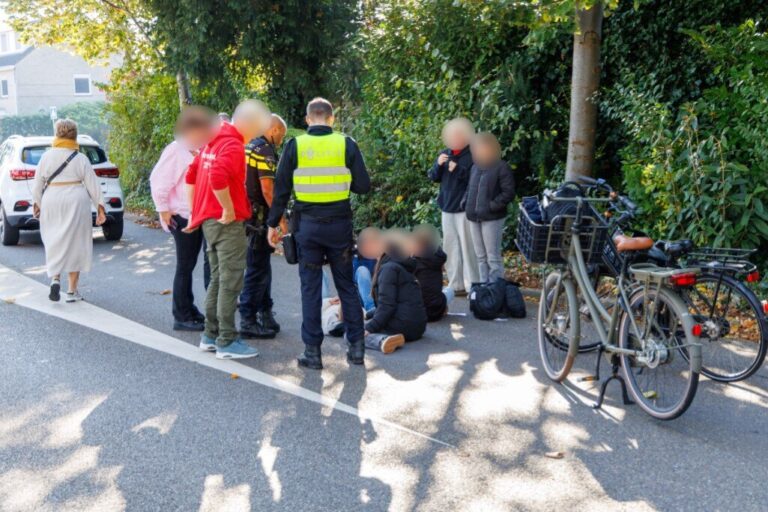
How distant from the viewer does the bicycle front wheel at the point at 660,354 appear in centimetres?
468

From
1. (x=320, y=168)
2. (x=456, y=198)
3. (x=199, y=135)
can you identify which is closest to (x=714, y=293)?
(x=320, y=168)

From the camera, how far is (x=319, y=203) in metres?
6.05

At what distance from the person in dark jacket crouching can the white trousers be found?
0.52ft

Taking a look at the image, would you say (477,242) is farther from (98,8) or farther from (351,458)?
(98,8)

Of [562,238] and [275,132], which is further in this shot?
[275,132]

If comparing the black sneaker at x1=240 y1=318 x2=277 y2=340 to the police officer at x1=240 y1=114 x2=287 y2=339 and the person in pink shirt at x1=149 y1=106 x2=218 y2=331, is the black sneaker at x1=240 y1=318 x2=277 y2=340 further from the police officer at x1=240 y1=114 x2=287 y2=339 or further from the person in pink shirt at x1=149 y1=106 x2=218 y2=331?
the person in pink shirt at x1=149 y1=106 x2=218 y2=331

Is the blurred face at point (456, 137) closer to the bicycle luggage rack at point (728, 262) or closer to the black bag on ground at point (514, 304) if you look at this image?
the black bag on ground at point (514, 304)

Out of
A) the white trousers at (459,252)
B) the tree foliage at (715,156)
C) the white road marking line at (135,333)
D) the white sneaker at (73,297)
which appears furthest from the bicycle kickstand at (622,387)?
the white sneaker at (73,297)

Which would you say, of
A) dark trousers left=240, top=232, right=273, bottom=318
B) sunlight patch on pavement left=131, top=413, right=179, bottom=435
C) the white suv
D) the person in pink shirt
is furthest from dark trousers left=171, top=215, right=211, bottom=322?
the white suv

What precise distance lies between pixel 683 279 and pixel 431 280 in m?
3.04

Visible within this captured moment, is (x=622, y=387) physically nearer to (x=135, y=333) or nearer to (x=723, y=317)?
(x=723, y=317)

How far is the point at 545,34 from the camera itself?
9.67 meters

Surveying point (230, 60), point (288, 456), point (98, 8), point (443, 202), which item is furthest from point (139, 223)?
point (288, 456)

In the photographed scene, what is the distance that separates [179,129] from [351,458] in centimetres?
380
